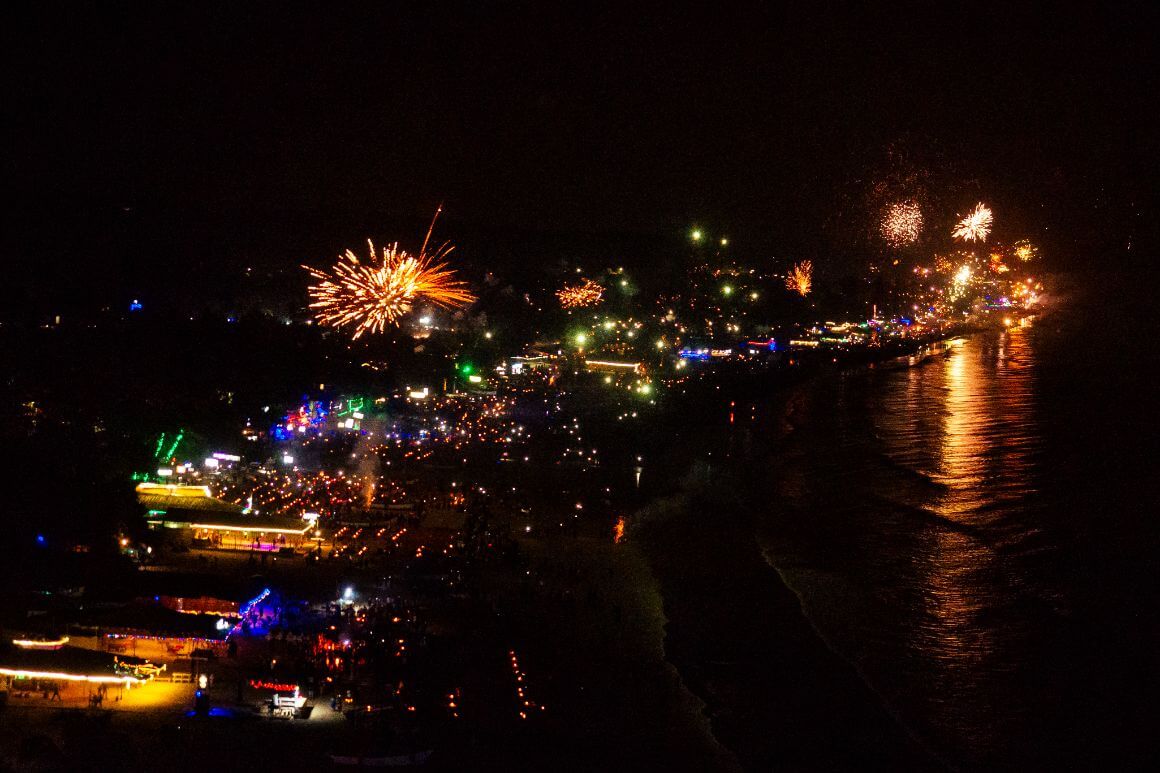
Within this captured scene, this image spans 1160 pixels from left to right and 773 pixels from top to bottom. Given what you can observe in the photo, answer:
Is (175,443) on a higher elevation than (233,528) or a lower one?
higher

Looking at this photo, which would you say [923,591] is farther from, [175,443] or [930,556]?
[175,443]

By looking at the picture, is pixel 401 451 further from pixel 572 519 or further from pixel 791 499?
pixel 791 499

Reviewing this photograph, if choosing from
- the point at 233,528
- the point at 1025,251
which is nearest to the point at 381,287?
the point at 233,528

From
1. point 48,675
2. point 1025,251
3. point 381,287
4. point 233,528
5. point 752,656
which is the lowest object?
point 752,656

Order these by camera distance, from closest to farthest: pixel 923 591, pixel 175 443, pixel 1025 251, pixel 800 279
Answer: pixel 923 591 < pixel 175 443 < pixel 800 279 < pixel 1025 251

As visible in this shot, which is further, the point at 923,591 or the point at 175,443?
the point at 175,443

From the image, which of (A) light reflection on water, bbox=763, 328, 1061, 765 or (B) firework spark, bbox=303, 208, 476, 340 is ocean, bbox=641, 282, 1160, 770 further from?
(B) firework spark, bbox=303, 208, 476, 340

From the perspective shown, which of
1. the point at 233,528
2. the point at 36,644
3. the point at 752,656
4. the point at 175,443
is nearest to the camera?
the point at 36,644
